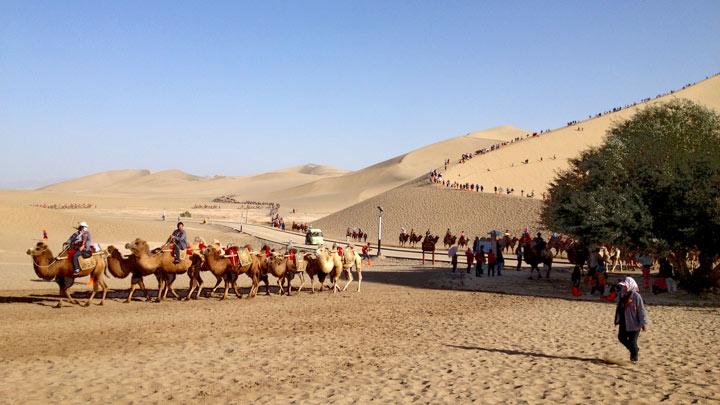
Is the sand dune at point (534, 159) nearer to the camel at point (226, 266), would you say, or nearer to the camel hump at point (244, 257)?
the camel at point (226, 266)

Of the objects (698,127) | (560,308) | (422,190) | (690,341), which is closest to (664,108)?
(698,127)

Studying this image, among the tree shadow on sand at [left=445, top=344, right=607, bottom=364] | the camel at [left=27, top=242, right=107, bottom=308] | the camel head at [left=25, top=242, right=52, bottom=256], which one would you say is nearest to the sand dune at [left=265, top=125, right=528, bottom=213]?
the camel at [left=27, top=242, right=107, bottom=308]

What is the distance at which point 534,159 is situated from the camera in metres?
84.8

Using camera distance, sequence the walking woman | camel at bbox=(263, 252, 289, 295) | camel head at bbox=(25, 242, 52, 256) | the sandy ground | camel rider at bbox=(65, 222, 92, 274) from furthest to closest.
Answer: camel at bbox=(263, 252, 289, 295), camel rider at bbox=(65, 222, 92, 274), camel head at bbox=(25, 242, 52, 256), the walking woman, the sandy ground

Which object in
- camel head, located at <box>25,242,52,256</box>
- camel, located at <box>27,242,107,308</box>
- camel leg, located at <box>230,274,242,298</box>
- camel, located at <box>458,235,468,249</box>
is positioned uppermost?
camel, located at <box>458,235,468,249</box>

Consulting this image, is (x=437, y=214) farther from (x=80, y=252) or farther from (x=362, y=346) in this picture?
(x=362, y=346)

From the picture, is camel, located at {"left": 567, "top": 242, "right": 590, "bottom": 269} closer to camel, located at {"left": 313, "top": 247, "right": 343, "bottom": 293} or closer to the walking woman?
camel, located at {"left": 313, "top": 247, "right": 343, "bottom": 293}

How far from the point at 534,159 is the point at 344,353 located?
78.9 m

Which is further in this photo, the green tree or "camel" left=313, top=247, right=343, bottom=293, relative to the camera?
"camel" left=313, top=247, right=343, bottom=293

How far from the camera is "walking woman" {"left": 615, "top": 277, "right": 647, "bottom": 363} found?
10.1 metres

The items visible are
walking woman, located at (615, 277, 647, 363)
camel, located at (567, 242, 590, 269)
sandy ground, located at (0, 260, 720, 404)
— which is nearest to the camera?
sandy ground, located at (0, 260, 720, 404)

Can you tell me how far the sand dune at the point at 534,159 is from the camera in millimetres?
74438

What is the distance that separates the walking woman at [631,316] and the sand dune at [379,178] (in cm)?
10208

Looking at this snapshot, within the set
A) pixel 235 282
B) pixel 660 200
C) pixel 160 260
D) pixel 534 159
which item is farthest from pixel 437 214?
pixel 160 260
